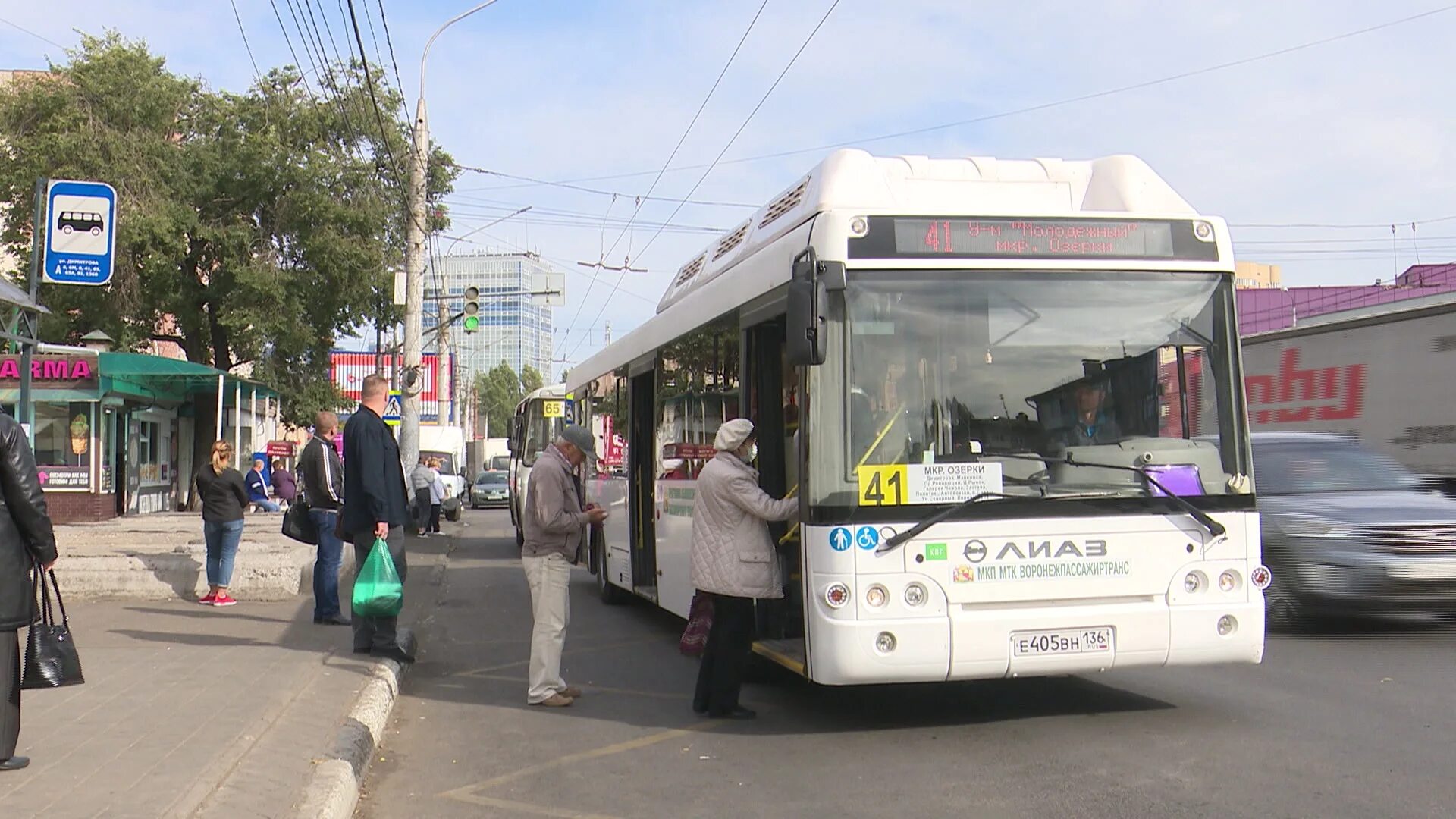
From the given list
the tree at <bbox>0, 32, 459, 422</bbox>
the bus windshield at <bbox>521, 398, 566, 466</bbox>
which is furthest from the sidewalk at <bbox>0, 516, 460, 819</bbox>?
the tree at <bbox>0, 32, 459, 422</bbox>

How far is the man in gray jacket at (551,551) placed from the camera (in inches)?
314

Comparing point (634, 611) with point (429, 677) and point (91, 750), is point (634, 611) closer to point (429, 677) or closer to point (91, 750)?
point (429, 677)

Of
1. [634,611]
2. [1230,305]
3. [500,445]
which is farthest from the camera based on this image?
[500,445]

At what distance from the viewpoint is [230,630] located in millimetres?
10469

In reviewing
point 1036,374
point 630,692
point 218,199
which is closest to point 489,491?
point 218,199

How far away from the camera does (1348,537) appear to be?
1016 cm

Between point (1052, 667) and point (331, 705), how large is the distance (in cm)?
403

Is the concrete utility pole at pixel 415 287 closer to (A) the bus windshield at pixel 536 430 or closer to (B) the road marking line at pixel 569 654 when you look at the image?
(A) the bus windshield at pixel 536 430

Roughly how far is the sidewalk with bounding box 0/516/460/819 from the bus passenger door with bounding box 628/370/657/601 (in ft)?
9.24

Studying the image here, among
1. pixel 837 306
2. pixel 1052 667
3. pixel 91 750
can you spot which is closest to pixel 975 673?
pixel 1052 667

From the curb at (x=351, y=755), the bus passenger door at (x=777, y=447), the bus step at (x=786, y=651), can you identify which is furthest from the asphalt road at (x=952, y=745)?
the bus passenger door at (x=777, y=447)

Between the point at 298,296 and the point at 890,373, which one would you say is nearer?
the point at 890,373

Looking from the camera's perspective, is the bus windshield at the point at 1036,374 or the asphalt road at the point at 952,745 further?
the bus windshield at the point at 1036,374

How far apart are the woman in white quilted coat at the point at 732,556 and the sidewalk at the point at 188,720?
2080 mm
